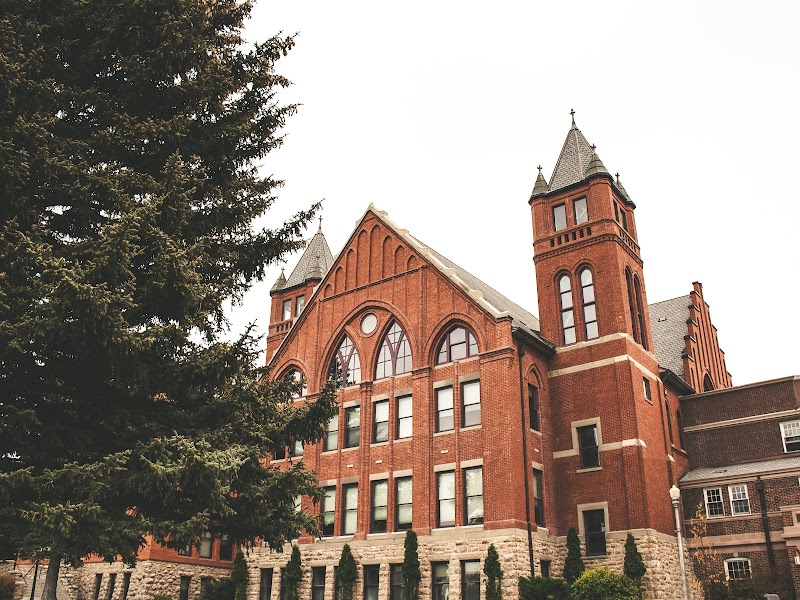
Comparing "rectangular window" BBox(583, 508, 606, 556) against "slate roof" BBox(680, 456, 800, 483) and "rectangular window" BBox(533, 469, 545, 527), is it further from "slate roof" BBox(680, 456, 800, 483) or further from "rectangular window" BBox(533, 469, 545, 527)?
"slate roof" BBox(680, 456, 800, 483)

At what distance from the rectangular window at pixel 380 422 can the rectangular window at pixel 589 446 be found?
8157mm

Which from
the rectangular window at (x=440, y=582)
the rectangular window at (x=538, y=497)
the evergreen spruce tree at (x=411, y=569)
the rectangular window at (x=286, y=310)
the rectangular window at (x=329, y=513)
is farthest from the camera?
the rectangular window at (x=286, y=310)

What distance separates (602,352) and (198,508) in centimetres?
2069

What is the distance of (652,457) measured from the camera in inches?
1140

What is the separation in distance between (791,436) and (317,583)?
2163 cm

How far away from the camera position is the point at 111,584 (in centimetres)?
3397

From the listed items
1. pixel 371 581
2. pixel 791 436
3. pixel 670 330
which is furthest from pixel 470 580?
pixel 670 330

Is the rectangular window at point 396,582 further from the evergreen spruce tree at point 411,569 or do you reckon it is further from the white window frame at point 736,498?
the white window frame at point 736,498

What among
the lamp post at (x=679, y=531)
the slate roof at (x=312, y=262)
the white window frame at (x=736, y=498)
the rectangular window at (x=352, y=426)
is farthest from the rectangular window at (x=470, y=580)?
the slate roof at (x=312, y=262)

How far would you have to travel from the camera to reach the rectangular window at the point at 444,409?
96.8ft

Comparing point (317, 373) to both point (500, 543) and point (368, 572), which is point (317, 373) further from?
point (500, 543)

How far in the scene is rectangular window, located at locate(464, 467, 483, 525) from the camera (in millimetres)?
27172

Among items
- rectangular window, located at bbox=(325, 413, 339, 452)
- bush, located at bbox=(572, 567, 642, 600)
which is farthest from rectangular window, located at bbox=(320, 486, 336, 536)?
bush, located at bbox=(572, 567, 642, 600)

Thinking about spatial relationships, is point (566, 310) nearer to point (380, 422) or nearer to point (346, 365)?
point (380, 422)
